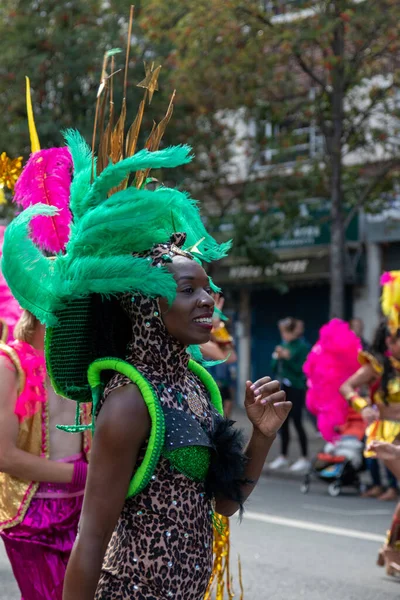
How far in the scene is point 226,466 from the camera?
2.60m

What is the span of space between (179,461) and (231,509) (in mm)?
317

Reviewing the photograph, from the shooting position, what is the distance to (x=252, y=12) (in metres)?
12.2

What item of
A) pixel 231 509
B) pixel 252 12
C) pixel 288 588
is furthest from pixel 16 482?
pixel 252 12

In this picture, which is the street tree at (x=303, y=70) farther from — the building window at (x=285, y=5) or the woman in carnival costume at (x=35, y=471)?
the woman in carnival costume at (x=35, y=471)

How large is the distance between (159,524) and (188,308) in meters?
0.54

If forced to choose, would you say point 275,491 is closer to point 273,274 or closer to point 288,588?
point 288,588

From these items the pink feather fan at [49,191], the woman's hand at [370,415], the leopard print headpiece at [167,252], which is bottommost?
the woman's hand at [370,415]

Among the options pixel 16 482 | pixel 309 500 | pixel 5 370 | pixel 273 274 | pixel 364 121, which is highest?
pixel 364 121

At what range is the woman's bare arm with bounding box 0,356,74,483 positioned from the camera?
137 inches

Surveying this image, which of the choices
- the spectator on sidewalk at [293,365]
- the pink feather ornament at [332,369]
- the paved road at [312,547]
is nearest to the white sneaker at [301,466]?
the spectator on sidewalk at [293,365]

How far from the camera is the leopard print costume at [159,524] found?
8.07 feet

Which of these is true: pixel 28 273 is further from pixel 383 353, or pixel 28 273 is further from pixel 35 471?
pixel 383 353

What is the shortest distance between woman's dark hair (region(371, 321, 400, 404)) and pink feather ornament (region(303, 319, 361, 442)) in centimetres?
77

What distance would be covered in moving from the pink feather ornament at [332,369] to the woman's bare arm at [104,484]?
18.5 ft
